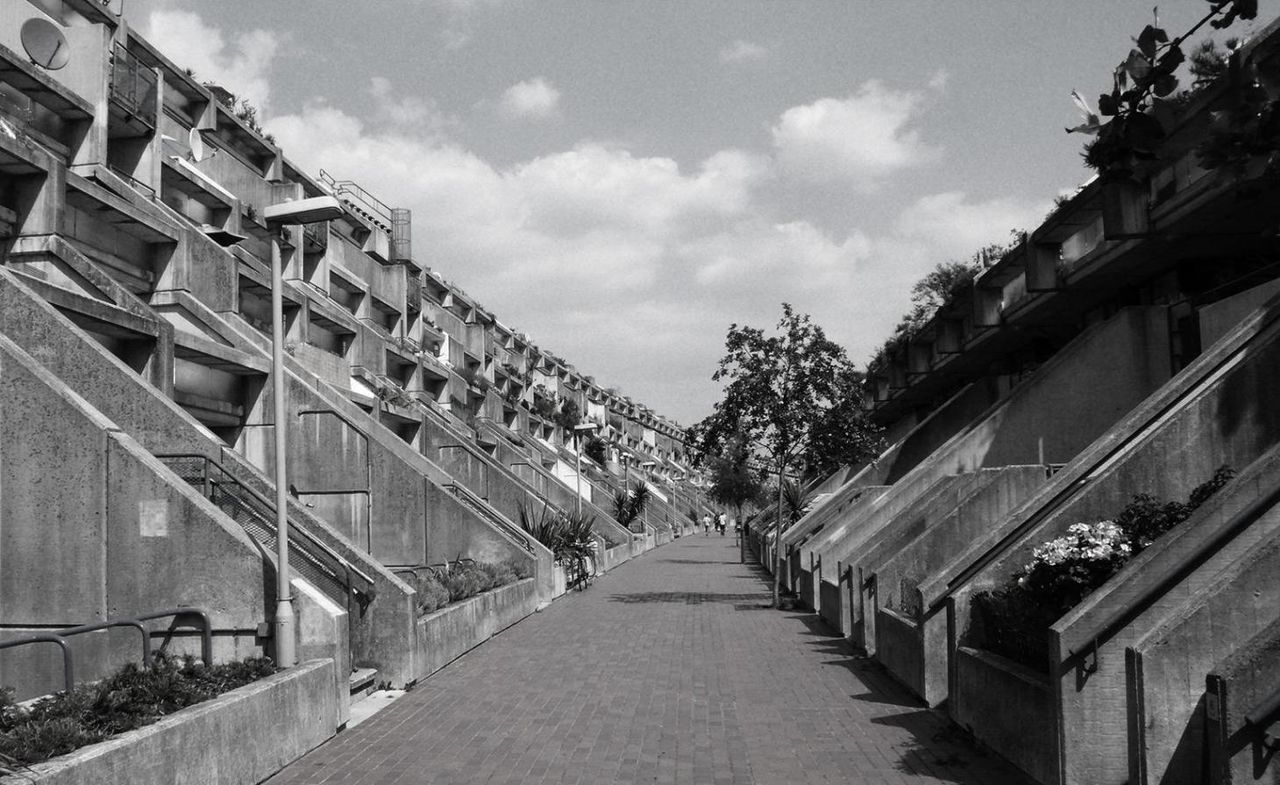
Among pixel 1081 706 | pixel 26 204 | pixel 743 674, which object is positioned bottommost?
pixel 743 674

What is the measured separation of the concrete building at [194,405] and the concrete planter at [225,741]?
2.57 feet

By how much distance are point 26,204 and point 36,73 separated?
16.2 feet

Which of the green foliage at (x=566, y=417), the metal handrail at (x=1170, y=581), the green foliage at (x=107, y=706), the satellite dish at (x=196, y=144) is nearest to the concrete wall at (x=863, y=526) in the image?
the metal handrail at (x=1170, y=581)

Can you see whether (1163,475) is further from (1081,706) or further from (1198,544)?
(1081,706)

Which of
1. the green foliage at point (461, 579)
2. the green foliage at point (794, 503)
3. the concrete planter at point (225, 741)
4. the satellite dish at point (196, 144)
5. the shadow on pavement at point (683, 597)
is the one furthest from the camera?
the satellite dish at point (196, 144)

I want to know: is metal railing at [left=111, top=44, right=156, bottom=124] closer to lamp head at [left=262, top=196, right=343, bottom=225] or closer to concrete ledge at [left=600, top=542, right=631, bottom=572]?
concrete ledge at [left=600, top=542, right=631, bottom=572]

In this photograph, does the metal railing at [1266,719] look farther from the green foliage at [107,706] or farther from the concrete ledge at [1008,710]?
the green foliage at [107,706]

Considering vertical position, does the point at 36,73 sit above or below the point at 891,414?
above

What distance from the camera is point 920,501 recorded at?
17.2 m

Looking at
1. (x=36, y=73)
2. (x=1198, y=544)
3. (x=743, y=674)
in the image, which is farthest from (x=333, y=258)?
(x=1198, y=544)

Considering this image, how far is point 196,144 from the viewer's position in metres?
33.7

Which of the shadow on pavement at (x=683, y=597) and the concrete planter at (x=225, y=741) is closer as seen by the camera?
the concrete planter at (x=225, y=741)

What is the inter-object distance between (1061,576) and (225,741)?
624cm

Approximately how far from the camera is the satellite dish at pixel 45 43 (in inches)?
884
